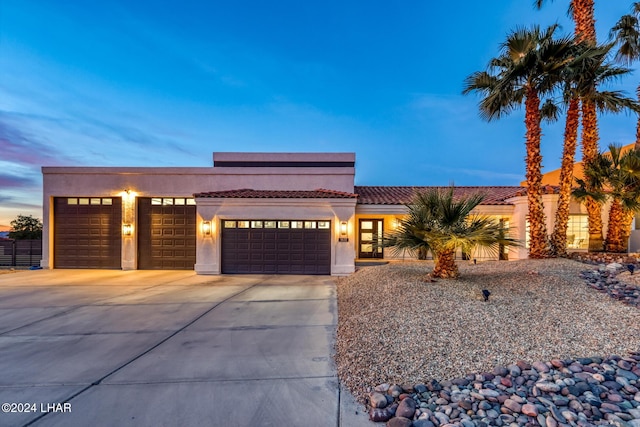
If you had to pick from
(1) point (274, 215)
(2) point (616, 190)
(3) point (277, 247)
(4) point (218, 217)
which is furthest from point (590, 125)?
(4) point (218, 217)

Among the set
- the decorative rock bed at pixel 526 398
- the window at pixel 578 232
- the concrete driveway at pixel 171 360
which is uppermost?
the window at pixel 578 232

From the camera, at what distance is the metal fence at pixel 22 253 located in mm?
13617

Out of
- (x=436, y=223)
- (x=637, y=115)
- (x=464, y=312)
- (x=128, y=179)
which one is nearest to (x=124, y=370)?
(x=464, y=312)

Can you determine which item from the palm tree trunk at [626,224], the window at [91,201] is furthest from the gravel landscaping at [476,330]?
the window at [91,201]

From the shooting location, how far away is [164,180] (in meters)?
12.5

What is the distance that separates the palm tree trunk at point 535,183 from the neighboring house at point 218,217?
109 inches

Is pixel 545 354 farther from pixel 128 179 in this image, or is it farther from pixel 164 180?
pixel 128 179

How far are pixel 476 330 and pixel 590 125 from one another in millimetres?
10064

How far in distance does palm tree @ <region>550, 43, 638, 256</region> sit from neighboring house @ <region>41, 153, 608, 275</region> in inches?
85.2

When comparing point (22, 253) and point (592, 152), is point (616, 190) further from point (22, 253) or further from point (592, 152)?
point (22, 253)

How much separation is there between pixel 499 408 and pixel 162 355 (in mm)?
4356

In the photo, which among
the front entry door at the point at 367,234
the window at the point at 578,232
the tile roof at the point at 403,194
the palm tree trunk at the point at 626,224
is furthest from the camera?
the front entry door at the point at 367,234

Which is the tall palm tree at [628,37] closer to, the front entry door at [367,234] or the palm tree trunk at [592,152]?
the palm tree trunk at [592,152]

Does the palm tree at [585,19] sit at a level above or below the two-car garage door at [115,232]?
above
